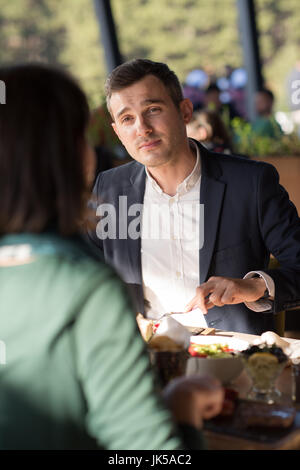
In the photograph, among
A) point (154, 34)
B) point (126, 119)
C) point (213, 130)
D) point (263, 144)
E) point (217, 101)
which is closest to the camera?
point (126, 119)

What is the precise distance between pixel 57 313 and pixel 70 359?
0.26 feet

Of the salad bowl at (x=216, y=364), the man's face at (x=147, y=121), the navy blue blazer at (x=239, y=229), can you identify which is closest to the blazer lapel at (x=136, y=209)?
the navy blue blazer at (x=239, y=229)

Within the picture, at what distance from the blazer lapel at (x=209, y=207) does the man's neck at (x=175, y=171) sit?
0.19ft

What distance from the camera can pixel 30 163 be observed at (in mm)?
984

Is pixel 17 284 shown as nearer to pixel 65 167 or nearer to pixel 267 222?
pixel 65 167

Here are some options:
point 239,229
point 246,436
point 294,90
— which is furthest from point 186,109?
point 294,90

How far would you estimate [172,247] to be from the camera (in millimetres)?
2439

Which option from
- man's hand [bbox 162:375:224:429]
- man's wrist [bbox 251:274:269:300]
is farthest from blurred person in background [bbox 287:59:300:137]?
man's hand [bbox 162:375:224:429]

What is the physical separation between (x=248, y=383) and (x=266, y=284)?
572 mm

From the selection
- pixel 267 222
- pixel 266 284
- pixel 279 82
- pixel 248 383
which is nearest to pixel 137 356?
pixel 248 383

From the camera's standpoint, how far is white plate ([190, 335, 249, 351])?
5.90 ft

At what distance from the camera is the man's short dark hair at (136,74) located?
7.84 ft

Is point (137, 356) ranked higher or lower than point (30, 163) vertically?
lower

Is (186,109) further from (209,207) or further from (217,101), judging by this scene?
(217,101)
